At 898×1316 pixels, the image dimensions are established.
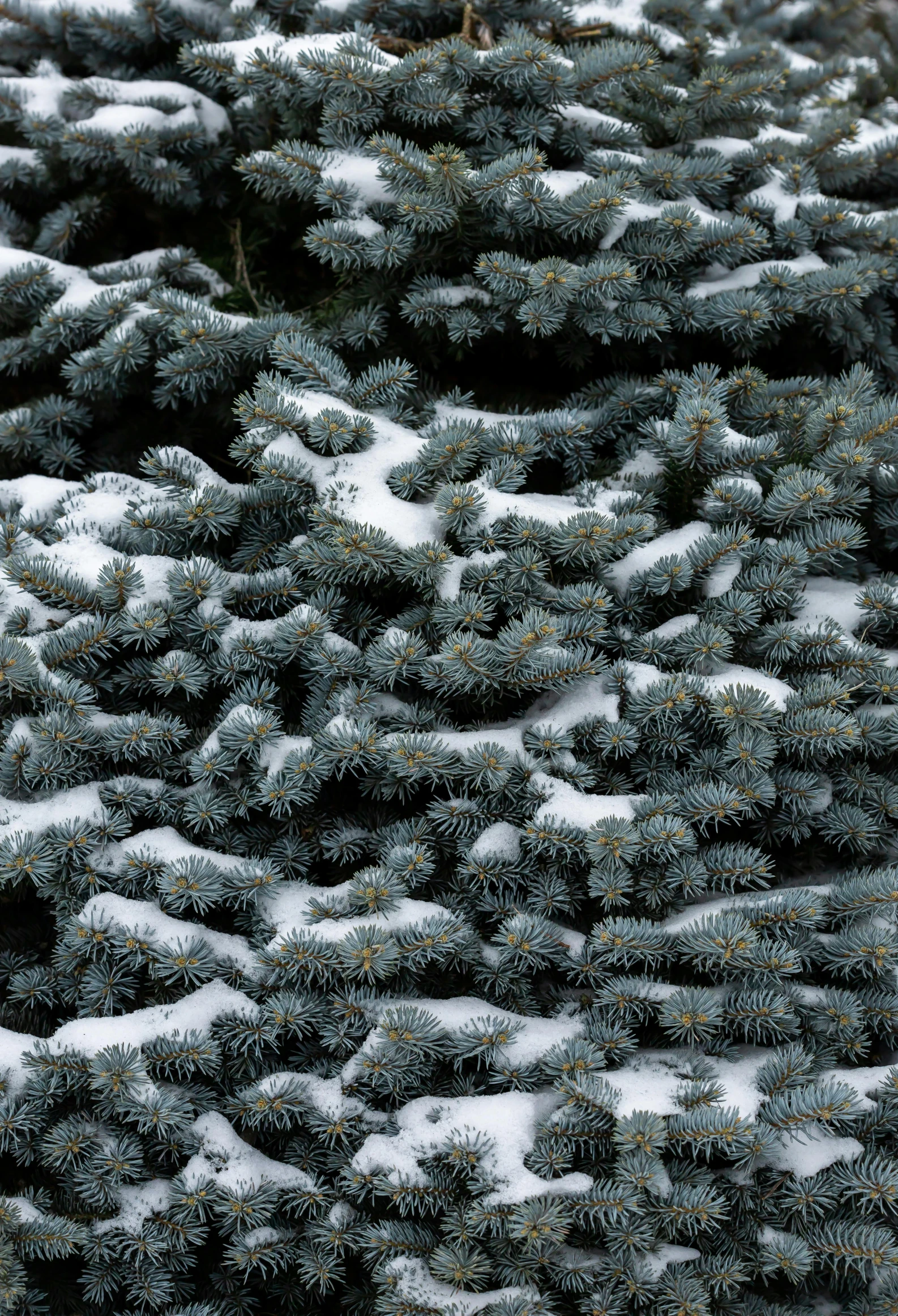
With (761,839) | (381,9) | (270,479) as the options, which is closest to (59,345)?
(270,479)

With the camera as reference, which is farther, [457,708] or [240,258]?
[240,258]

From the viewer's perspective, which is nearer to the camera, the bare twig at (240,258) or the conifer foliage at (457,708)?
the conifer foliage at (457,708)

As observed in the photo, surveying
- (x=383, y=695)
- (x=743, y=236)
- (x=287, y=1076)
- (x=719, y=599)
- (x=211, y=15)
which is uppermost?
(x=211, y=15)

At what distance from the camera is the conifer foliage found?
1521 millimetres

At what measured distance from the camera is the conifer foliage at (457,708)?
1.52 metres

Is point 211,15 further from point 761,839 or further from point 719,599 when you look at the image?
point 761,839

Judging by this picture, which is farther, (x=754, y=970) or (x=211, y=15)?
(x=211, y=15)

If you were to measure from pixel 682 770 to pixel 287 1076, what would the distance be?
0.97 metres

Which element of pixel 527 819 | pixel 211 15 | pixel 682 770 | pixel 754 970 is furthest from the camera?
pixel 211 15

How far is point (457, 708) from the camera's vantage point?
6.27 ft

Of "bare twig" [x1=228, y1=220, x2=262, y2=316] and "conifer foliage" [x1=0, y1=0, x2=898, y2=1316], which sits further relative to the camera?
"bare twig" [x1=228, y1=220, x2=262, y2=316]

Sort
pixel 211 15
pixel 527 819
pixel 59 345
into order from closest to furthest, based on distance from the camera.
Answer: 1. pixel 527 819
2. pixel 59 345
3. pixel 211 15

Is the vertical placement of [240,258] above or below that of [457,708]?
above

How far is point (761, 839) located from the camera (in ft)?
6.08
